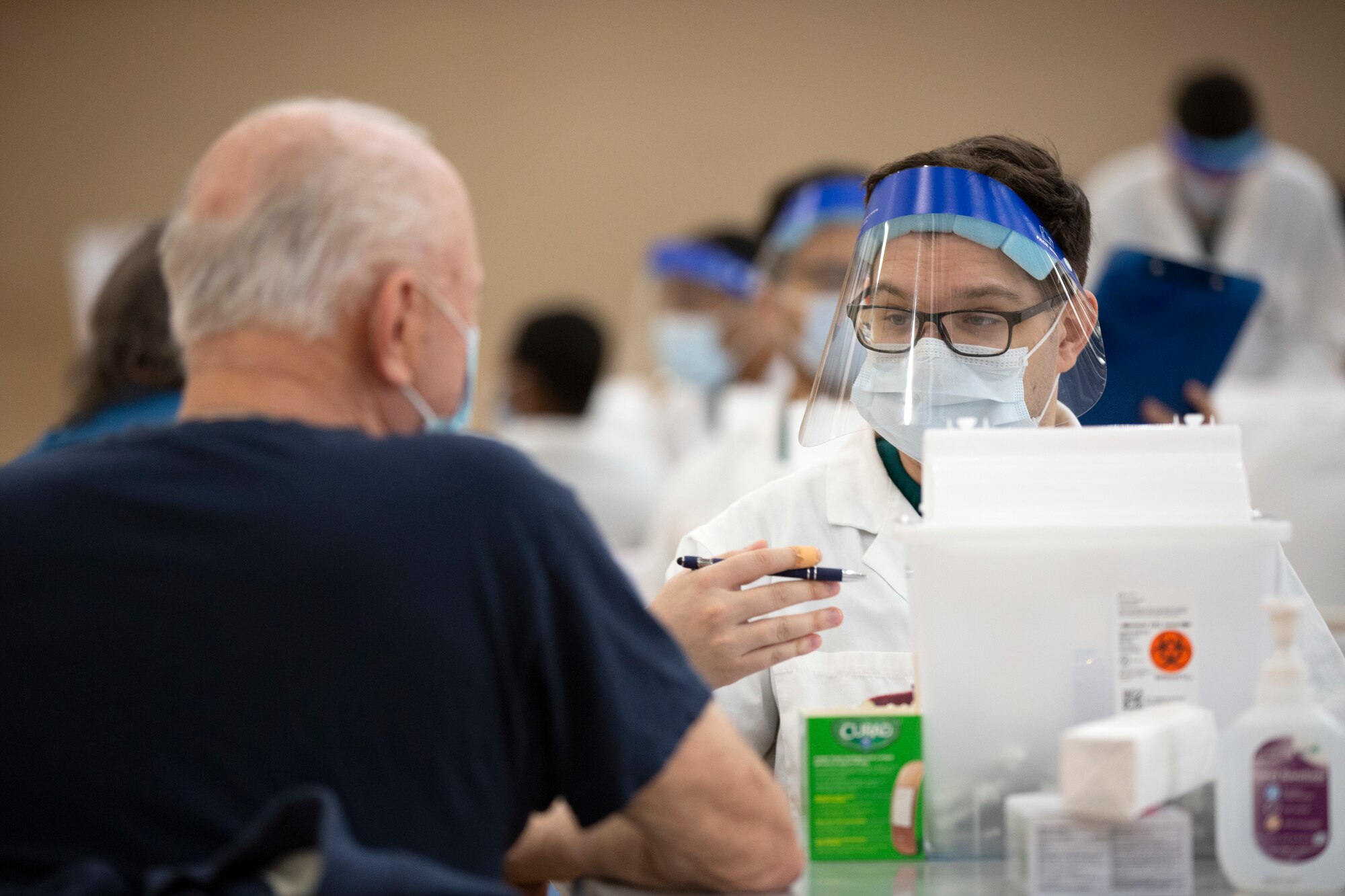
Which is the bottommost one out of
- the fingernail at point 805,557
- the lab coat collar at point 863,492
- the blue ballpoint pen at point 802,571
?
the blue ballpoint pen at point 802,571

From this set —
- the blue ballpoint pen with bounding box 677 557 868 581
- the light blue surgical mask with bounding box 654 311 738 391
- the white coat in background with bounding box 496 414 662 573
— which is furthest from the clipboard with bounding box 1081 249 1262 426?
the light blue surgical mask with bounding box 654 311 738 391

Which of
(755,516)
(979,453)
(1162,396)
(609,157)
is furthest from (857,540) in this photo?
(609,157)

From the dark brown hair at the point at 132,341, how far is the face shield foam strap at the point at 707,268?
3.14 m

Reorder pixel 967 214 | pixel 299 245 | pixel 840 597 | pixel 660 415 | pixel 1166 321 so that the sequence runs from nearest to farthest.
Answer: pixel 299 245 < pixel 967 214 < pixel 840 597 < pixel 1166 321 < pixel 660 415

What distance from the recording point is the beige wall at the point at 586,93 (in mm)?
7395

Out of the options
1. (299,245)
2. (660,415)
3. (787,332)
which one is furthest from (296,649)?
(660,415)

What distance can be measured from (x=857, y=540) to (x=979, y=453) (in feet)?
1.70

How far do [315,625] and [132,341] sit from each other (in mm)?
1597

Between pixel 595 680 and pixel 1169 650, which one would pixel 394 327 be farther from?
pixel 1169 650

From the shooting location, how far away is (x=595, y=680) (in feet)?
3.62

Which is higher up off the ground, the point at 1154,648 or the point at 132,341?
the point at 132,341

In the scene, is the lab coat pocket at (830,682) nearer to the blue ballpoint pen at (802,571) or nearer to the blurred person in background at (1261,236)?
the blue ballpoint pen at (802,571)

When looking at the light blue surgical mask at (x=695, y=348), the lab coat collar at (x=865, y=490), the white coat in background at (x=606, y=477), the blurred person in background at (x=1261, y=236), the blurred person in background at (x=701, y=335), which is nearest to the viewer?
the lab coat collar at (x=865, y=490)

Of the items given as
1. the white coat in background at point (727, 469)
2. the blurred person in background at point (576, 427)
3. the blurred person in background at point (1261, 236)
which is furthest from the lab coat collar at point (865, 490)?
the blurred person in background at point (1261, 236)
